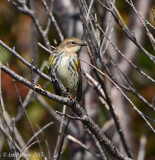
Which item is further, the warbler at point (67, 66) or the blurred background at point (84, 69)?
the blurred background at point (84, 69)

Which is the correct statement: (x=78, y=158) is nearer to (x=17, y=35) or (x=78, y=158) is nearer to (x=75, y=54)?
(x=75, y=54)

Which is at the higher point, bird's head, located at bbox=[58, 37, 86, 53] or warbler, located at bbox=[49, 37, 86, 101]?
bird's head, located at bbox=[58, 37, 86, 53]

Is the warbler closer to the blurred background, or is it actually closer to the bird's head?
the bird's head

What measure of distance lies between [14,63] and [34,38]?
2418 mm

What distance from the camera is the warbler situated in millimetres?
4043

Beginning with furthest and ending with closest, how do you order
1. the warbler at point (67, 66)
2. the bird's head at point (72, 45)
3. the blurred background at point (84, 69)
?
the blurred background at point (84, 69), the bird's head at point (72, 45), the warbler at point (67, 66)

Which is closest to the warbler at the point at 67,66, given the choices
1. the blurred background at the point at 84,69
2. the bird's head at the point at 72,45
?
the bird's head at the point at 72,45

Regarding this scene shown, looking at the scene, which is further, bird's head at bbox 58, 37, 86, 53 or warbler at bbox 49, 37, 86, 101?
bird's head at bbox 58, 37, 86, 53

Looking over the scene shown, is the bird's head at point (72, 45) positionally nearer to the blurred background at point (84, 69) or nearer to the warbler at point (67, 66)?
the warbler at point (67, 66)

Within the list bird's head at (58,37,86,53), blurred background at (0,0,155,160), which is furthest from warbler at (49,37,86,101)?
blurred background at (0,0,155,160)

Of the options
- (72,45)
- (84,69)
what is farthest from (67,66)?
(84,69)

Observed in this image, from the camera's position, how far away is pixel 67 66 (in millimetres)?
4102

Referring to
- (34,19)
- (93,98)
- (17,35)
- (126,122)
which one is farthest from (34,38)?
(17,35)

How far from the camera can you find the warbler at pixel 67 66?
4.04 m
